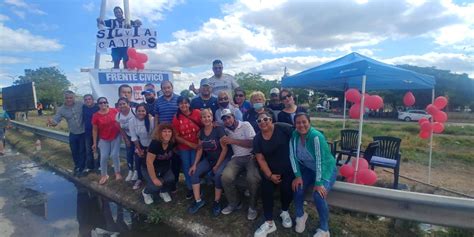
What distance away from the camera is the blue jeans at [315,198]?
10.9 feet

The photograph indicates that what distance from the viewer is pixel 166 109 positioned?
16.1 feet

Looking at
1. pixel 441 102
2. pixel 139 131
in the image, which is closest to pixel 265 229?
pixel 139 131

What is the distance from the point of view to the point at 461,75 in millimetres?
41844

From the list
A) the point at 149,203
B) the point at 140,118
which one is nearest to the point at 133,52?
the point at 140,118

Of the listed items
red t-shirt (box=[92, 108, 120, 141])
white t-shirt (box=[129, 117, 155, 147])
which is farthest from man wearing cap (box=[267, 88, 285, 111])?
red t-shirt (box=[92, 108, 120, 141])

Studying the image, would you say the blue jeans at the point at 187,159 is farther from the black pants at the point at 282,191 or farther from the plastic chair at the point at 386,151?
the plastic chair at the point at 386,151

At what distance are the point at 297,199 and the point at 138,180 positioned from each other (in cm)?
313

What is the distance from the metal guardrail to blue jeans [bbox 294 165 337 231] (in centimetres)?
18

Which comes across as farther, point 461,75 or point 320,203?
point 461,75

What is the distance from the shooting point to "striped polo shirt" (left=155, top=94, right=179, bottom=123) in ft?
16.1

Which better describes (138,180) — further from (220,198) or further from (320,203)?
(320,203)

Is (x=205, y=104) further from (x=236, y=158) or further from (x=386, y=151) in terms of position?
(x=386, y=151)

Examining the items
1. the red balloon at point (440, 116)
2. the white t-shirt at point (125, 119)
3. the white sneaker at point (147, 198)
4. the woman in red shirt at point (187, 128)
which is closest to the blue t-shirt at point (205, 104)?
the woman in red shirt at point (187, 128)

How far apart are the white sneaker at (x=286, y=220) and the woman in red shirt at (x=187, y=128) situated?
1.67 m
